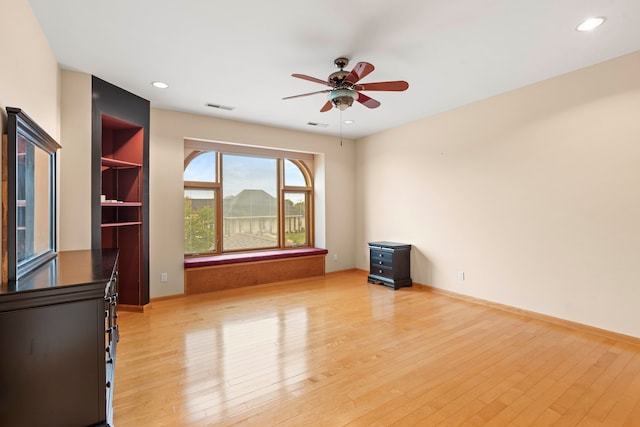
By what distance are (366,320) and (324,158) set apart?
3.44 m

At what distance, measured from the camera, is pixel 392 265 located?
16.7 ft

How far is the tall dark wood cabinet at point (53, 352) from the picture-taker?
4.87ft

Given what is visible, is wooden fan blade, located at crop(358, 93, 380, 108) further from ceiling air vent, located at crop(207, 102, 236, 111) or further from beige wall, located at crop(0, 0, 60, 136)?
beige wall, located at crop(0, 0, 60, 136)

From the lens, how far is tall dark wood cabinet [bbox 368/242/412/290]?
5.08m

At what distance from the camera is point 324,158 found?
6.14 m

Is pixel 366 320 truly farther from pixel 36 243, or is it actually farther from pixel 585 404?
pixel 36 243

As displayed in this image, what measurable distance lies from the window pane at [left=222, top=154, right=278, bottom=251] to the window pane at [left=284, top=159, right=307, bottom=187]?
0.23m

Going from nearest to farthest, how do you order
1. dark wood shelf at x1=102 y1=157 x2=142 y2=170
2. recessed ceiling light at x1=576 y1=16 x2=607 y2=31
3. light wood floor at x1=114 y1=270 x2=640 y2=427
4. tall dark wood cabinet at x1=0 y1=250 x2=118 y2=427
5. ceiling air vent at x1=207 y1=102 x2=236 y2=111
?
tall dark wood cabinet at x1=0 y1=250 x2=118 y2=427 → light wood floor at x1=114 y1=270 x2=640 y2=427 → recessed ceiling light at x1=576 y1=16 x2=607 y2=31 → dark wood shelf at x1=102 y1=157 x2=142 y2=170 → ceiling air vent at x1=207 y1=102 x2=236 y2=111

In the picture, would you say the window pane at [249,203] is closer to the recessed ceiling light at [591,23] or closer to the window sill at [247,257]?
the window sill at [247,257]

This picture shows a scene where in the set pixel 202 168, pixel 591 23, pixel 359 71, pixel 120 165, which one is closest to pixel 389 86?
pixel 359 71

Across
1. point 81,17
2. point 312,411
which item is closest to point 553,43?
point 312,411

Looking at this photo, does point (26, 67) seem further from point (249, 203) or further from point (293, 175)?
point (293, 175)

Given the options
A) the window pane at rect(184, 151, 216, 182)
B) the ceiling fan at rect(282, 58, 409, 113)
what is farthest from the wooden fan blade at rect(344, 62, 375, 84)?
the window pane at rect(184, 151, 216, 182)

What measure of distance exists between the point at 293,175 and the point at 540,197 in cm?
409
